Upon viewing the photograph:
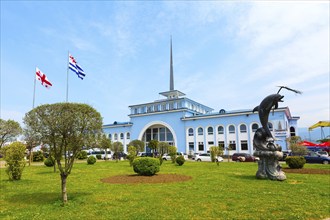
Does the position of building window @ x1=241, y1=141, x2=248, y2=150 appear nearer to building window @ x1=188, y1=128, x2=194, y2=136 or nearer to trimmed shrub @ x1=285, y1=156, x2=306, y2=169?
building window @ x1=188, y1=128, x2=194, y2=136

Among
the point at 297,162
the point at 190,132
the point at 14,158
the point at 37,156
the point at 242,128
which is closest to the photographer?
the point at 14,158

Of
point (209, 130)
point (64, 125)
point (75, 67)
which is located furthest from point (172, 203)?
point (209, 130)

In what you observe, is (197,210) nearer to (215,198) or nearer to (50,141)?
(215,198)

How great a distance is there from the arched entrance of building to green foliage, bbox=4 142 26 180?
3865 centimetres

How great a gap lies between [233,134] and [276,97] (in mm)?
32752

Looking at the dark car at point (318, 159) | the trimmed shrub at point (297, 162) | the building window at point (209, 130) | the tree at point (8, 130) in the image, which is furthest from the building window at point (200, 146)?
the tree at point (8, 130)

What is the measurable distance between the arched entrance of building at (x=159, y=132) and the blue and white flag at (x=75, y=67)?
28267mm

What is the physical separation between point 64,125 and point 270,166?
35.6 ft

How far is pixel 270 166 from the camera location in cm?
1313

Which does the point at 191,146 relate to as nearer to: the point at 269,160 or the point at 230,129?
the point at 230,129

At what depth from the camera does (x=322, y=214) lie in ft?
21.5

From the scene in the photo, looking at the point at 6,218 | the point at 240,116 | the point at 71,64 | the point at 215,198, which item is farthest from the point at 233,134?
the point at 6,218

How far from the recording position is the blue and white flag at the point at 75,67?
2555 cm

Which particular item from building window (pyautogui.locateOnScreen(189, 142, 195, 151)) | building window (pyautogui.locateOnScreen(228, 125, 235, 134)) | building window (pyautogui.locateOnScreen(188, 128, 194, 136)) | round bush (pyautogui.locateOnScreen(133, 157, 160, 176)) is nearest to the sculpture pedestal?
round bush (pyautogui.locateOnScreen(133, 157, 160, 176))
